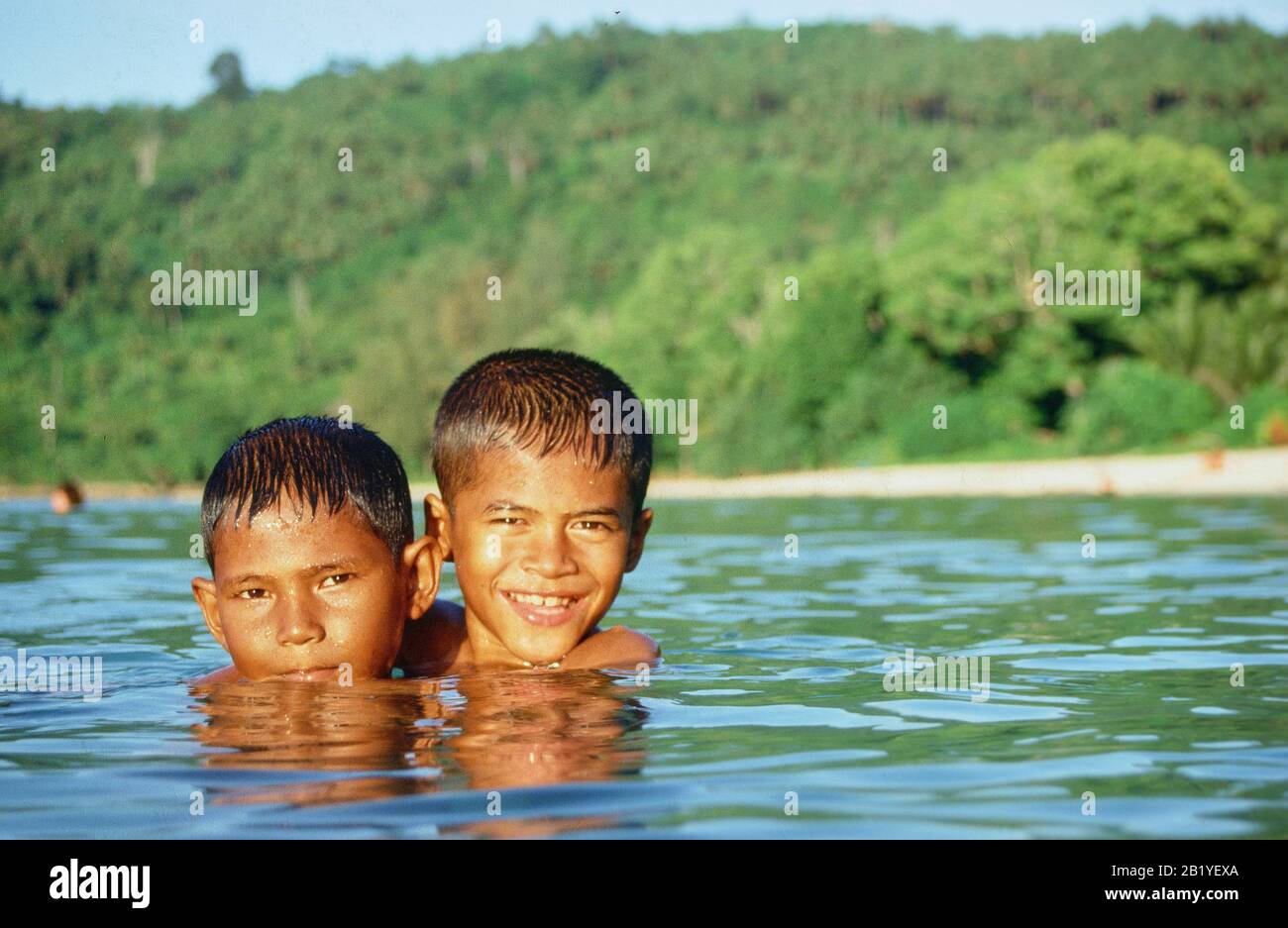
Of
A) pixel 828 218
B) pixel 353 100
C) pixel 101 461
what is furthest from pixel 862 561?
pixel 353 100

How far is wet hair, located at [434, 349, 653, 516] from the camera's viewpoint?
472cm

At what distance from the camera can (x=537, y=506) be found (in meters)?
4.68

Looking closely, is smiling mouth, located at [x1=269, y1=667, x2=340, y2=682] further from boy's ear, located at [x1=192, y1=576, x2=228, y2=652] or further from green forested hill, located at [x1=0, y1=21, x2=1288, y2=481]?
green forested hill, located at [x1=0, y1=21, x2=1288, y2=481]

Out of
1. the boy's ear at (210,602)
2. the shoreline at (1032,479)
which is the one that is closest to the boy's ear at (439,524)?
the boy's ear at (210,602)

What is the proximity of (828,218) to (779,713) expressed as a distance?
75.5 meters

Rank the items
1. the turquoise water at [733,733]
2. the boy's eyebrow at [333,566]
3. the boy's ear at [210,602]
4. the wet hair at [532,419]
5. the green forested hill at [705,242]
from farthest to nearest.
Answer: the green forested hill at [705,242] < the boy's ear at [210,602] < the wet hair at [532,419] < the boy's eyebrow at [333,566] < the turquoise water at [733,733]

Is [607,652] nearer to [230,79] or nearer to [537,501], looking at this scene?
[537,501]

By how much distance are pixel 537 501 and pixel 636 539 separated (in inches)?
19.0

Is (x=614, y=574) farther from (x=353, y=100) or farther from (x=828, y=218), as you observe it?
(x=353, y=100)

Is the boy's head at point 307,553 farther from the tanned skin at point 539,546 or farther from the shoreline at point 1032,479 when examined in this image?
the shoreline at point 1032,479

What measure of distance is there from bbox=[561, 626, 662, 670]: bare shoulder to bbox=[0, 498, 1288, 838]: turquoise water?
0.25 feet

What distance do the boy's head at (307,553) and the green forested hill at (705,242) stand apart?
27.7 meters

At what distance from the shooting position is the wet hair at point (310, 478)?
4535 millimetres

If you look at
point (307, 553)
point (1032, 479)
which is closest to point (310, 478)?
point (307, 553)
